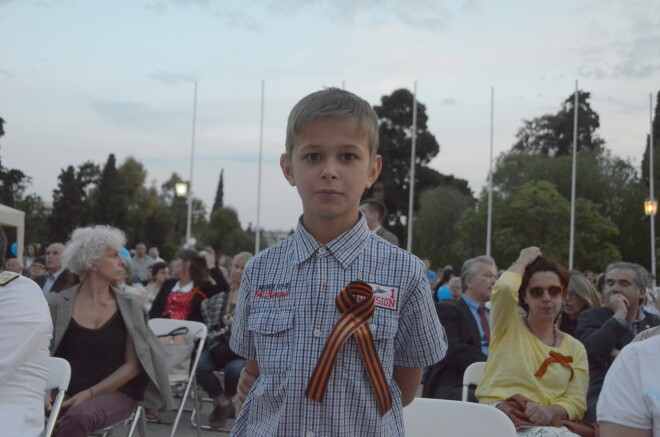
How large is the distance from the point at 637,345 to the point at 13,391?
2532 mm

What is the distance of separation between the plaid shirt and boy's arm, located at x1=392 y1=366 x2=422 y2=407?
0.04 meters

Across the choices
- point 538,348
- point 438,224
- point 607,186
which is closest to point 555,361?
point 538,348

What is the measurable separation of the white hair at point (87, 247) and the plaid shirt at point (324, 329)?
339 cm

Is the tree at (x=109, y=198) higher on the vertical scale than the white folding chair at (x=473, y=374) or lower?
higher

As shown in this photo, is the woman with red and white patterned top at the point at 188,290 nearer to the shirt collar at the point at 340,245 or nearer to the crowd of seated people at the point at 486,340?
the crowd of seated people at the point at 486,340

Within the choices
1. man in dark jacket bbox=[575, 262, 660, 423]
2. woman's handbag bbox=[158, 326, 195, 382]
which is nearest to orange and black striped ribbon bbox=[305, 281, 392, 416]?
man in dark jacket bbox=[575, 262, 660, 423]

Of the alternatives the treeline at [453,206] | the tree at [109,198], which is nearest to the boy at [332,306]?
the treeline at [453,206]

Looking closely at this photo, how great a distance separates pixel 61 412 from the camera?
15.1 feet

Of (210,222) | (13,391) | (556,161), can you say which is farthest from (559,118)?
(13,391)

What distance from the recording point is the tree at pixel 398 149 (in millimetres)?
48781

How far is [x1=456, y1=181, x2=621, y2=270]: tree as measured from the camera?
43344mm

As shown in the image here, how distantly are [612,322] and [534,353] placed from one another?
894mm

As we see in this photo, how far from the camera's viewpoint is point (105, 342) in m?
4.83

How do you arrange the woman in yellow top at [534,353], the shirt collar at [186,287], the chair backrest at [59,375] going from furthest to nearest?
the shirt collar at [186,287]
the woman in yellow top at [534,353]
the chair backrest at [59,375]
